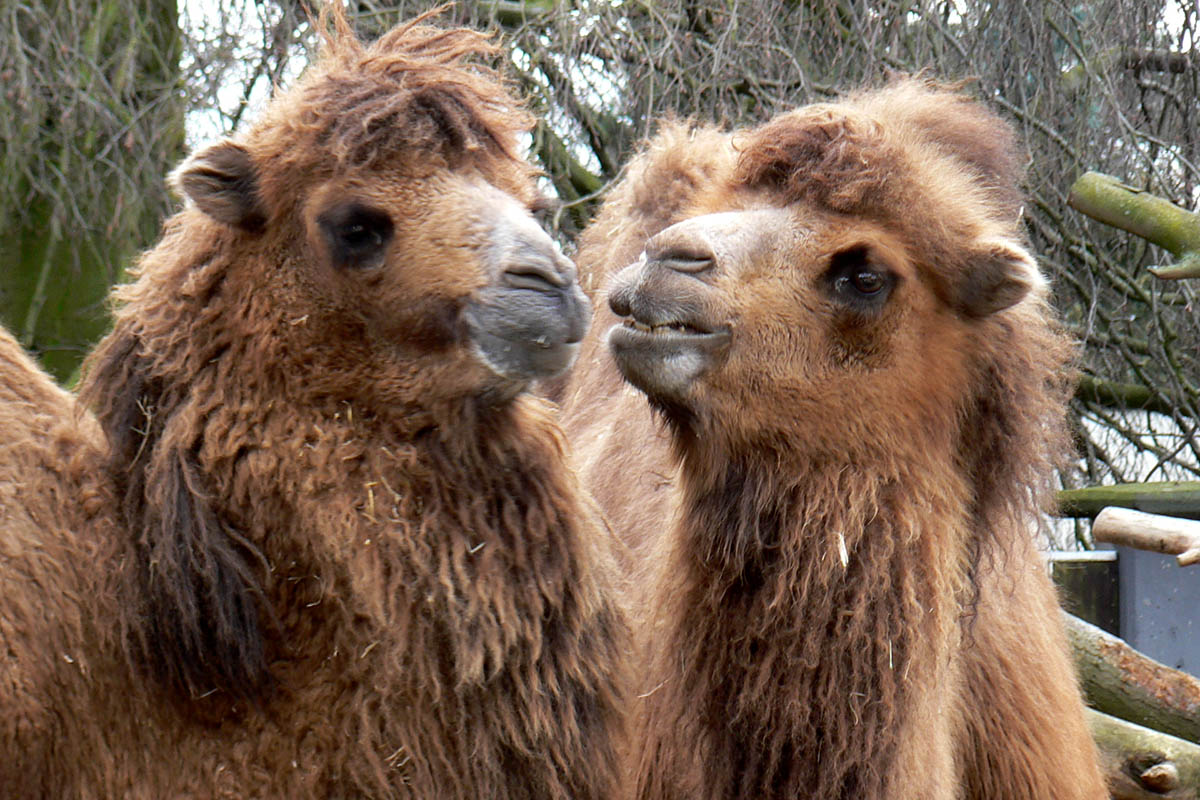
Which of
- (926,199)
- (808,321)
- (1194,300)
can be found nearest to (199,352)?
(808,321)

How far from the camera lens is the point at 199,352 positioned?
324 cm

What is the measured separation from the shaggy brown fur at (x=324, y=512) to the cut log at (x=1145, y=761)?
2315mm

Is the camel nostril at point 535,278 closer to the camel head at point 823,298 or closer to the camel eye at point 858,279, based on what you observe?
the camel head at point 823,298

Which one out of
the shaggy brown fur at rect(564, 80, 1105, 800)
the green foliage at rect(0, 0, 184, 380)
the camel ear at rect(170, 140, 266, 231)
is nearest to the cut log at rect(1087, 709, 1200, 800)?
the shaggy brown fur at rect(564, 80, 1105, 800)

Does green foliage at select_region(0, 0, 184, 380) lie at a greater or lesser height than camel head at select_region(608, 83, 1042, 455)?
greater

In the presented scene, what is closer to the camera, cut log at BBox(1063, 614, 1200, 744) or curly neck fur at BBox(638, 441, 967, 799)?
curly neck fur at BBox(638, 441, 967, 799)

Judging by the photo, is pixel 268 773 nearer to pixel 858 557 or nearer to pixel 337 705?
pixel 337 705

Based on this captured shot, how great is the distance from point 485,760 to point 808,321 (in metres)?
1.15

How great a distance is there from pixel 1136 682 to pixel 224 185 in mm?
3730

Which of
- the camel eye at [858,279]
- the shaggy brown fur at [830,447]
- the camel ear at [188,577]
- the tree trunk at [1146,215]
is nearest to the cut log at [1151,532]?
the shaggy brown fur at [830,447]

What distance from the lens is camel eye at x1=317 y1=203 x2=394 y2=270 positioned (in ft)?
10.5

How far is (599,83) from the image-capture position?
681 cm

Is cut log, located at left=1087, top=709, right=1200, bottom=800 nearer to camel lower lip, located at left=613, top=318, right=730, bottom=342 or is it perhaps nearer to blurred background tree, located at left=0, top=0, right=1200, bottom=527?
blurred background tree, located at left=0, top=0, right=1200, bottom=527

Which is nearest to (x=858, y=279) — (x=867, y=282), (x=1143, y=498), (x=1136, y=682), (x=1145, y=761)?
(x=867, y=282)
